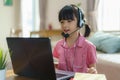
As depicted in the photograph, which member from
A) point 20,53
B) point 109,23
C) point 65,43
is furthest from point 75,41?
point 109,23

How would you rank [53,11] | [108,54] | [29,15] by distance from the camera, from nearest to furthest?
[108,54]
[53,11]
[29,15]

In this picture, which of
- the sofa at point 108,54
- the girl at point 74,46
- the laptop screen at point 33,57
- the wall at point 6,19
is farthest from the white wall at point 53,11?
the laptop screen at point 33,57

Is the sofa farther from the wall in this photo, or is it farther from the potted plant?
the wall

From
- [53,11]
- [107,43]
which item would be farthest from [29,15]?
[107,43]

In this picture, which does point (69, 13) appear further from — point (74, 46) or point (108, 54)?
point (108, 54)

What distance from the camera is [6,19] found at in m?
5.18

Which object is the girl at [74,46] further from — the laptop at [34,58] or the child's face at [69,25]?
the laptop at [34,58]

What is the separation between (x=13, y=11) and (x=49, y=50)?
432cm

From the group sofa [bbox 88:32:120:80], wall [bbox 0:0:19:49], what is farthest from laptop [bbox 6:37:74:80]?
wall [bbox 0:0:19:49]

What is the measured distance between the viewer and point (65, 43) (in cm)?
154

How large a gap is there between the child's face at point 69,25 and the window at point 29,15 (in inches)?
150

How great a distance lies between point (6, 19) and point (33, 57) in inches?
161

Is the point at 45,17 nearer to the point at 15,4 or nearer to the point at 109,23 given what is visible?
the point at 15,4

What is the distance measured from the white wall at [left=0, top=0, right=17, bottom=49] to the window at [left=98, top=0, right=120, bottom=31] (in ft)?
6.83
